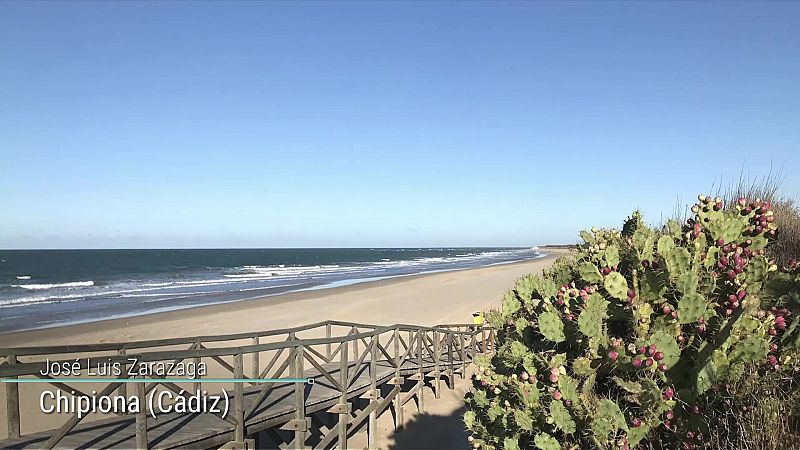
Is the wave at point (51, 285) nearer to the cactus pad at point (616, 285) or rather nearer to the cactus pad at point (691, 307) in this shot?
the cactus pad at point (616, 285)

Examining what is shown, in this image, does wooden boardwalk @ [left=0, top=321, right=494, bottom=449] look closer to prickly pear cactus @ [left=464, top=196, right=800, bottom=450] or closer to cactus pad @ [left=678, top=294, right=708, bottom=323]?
prickly pear cactus @ [left=464, top=196, right=800, bottom=450]

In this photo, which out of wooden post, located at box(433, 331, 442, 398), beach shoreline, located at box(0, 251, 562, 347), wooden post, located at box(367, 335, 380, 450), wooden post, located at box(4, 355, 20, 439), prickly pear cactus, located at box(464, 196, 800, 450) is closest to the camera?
prickly pear cactus, located at box(464, 196, 800, 450)

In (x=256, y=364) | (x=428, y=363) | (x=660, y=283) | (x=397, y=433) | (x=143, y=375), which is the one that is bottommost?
(x=397, y=433)

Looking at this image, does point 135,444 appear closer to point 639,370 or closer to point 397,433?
point 639,370

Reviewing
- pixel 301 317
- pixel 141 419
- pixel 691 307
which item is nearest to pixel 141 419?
pixel 141 419

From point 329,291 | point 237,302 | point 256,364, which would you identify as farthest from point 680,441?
point 329,291

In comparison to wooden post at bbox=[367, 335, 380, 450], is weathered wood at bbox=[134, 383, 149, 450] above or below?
above

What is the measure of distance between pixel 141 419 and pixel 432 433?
655cm

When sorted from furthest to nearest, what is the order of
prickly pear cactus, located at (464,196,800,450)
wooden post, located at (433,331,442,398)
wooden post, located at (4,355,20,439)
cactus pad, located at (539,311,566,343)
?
wooden post, located at (433,331,442,398) → wooden post, located at (4,355,20,439) → cactus pad, located at (539,311,566,343) → prickly pear cactus, located at (464,196,800,450)

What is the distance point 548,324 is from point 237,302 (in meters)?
28.2

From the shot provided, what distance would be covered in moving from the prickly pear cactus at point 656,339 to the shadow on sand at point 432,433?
5666mm

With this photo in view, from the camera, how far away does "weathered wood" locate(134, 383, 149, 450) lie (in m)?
5.60

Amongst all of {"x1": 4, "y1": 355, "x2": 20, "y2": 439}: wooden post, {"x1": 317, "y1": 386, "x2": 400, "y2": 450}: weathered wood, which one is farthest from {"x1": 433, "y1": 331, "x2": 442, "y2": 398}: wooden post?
{"x1": 4, "y1": 355, "x2": 20, "y2": 439}: wooden post

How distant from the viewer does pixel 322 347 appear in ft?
52.9
